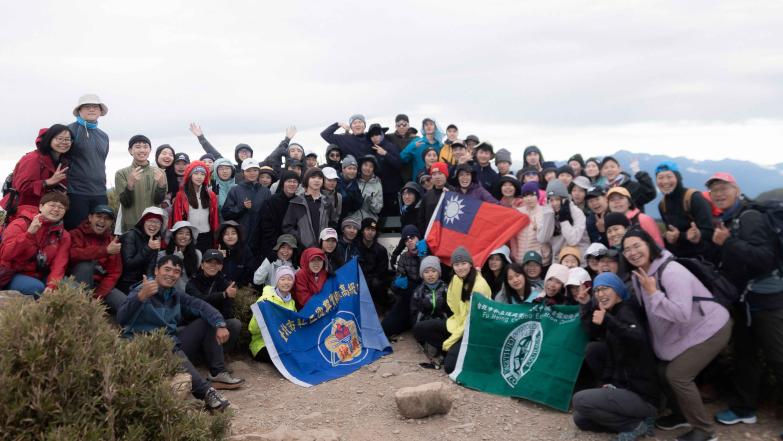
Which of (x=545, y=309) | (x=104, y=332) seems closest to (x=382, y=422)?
(x=545, y=309)

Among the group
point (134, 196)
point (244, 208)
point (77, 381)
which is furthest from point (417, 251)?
point (77, 381)

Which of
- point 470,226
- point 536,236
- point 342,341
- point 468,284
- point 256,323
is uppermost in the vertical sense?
point 470,226

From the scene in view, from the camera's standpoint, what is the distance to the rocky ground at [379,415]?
6.29 metres

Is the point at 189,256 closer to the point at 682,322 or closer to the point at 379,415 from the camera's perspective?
the point at 379,415

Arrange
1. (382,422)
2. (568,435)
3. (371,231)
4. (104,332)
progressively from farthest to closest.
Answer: (371,231), (382,422), (568,435), (104,332)

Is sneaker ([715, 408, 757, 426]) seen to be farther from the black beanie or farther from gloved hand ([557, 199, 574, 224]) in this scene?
the black beanie

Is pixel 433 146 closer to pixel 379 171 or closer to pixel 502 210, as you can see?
pixel 379 171

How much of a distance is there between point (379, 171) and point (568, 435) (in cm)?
650

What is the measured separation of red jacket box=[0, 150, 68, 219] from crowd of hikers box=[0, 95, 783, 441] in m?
0.02

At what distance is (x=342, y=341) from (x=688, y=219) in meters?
5.09

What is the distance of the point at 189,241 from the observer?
320 inches

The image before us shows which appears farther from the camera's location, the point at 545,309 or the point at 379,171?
the point at 379,171

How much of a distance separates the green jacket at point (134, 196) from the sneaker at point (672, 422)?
24.1 feet

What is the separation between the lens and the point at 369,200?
417 inches
